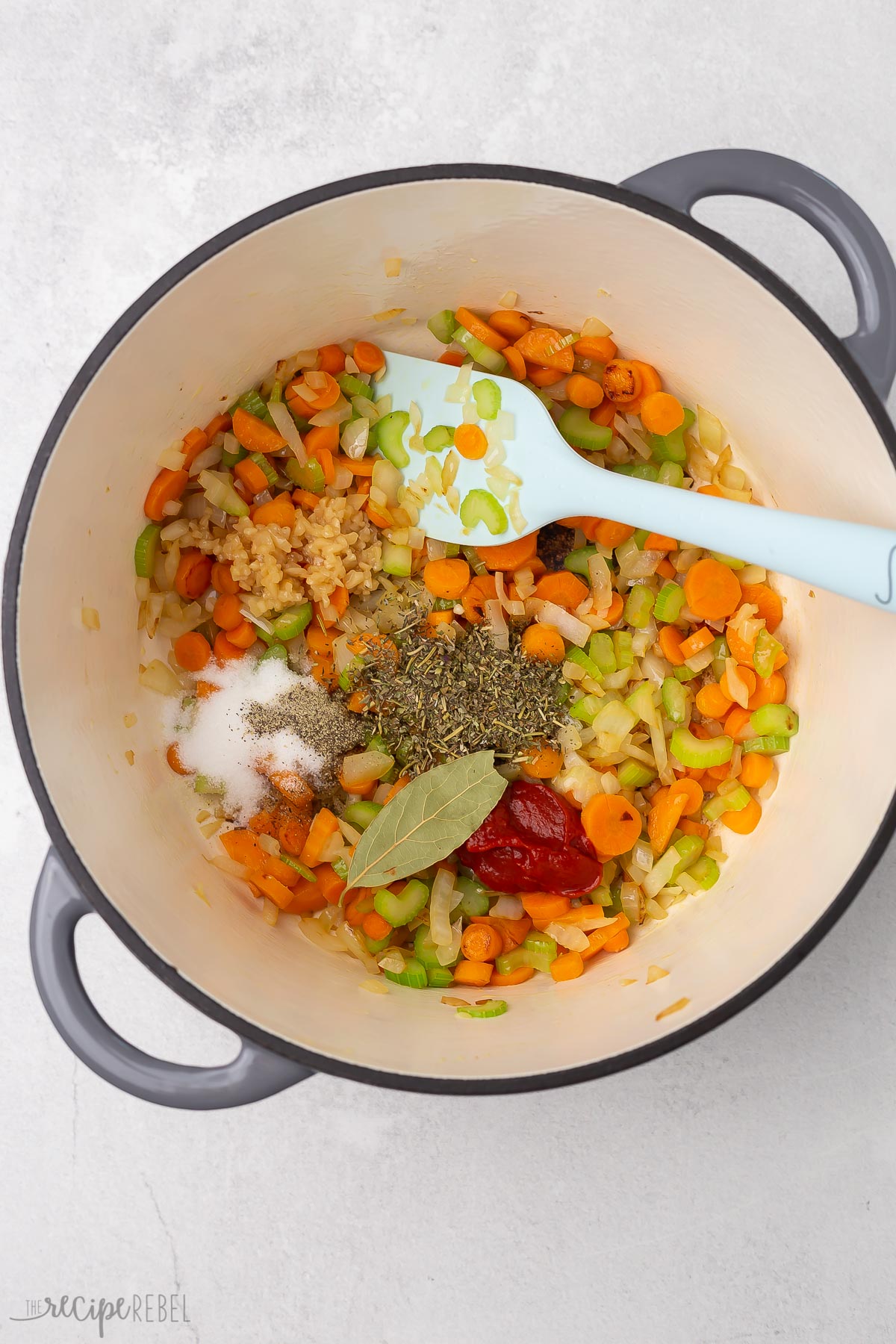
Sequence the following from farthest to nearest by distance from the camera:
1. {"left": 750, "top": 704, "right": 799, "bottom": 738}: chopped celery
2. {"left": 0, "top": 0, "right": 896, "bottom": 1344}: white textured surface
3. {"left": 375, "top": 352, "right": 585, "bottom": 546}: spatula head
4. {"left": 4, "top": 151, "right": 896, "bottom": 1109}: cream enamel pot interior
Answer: {"left": 0, "top": 0, "right": 896, "bottom": 1344}: white textured surface < {"left": 750, "top": 704, "right": 799, "bottom": 738}: chopped celery < {"left": 375, "top": 352, "right": 585, "bottom": 546}: spatula head < {"left": 4, "top": 151, "right": 896, "bottom": 1109}: cream enamel pot interior

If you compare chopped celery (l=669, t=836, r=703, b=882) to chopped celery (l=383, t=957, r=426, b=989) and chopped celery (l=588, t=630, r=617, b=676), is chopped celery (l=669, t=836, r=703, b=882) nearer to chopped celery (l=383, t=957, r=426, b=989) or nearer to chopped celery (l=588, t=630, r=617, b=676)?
chopped celery (l=588, t=630, r=617, b=676)

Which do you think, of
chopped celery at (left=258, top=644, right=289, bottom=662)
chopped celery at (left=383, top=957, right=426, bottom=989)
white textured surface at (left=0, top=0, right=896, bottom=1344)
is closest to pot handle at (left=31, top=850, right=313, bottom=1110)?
chopped celery at (left=383, top=957, right=426, bottom=989)

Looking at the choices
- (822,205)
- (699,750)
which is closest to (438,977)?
(699,750)

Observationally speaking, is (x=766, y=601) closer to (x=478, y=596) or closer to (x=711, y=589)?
(x=711, y=589)

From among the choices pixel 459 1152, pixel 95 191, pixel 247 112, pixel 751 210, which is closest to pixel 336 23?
pixel 247 112

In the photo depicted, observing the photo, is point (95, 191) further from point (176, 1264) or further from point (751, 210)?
point (176, 1264)
